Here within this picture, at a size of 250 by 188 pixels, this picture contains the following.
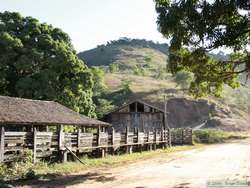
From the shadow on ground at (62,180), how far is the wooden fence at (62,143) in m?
2.95

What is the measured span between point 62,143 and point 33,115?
2.64m

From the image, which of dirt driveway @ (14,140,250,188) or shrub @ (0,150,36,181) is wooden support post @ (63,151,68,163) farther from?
dirt driveway @ (14,140,250,188)

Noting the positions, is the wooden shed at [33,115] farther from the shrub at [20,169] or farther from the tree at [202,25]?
the tree at [202,25]

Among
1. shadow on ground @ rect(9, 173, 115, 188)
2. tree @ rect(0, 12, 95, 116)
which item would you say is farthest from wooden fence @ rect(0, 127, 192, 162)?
tree @ rect(0, 12, 95, 116)

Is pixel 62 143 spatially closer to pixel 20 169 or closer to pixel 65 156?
pixel 65 156

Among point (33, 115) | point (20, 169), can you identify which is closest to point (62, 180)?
point (20, 169)

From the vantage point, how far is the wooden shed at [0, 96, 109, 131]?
21516 millimetres

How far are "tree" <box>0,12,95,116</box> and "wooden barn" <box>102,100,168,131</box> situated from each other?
6204mm

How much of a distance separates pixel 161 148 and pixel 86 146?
1557 centimetres

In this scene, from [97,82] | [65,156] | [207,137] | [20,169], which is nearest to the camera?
[20,169]

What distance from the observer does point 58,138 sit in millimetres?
22969

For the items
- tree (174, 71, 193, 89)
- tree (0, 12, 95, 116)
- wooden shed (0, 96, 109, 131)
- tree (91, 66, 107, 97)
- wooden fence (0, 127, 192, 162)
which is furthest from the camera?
tree (174, 71, 193, 89)

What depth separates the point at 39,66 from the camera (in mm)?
38312

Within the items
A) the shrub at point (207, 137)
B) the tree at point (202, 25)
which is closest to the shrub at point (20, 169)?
the tree at point (202, 25)
